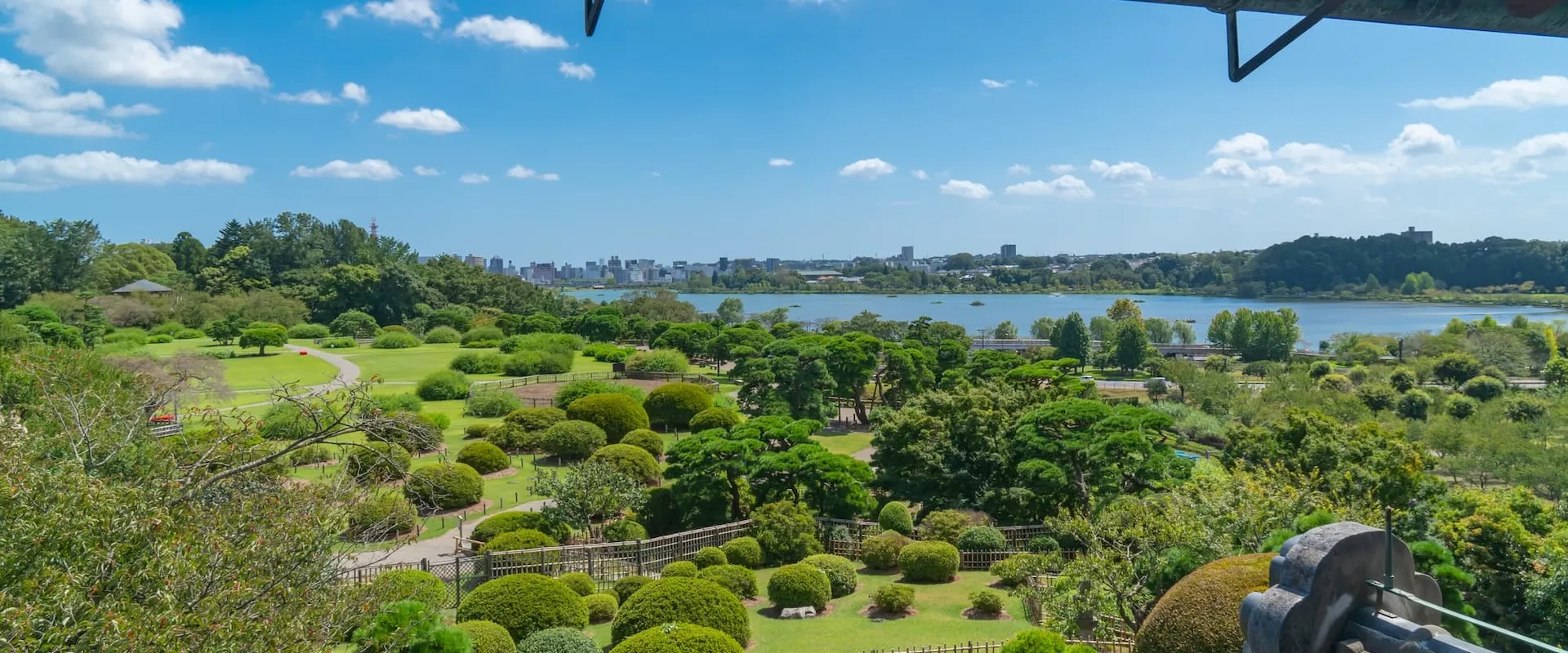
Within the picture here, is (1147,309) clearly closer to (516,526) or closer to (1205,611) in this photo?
(516,526)

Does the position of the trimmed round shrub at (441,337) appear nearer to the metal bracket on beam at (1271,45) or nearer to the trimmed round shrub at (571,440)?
the trimmed round shrub at (571,440)

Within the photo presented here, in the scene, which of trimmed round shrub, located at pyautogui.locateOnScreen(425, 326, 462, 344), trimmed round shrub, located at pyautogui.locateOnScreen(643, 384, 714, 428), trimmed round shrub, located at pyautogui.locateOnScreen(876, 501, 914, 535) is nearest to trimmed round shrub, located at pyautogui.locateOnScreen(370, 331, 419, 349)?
trimmed round shrub, located at pyautogui.locateOnScreen(425, 326, 462, 344)

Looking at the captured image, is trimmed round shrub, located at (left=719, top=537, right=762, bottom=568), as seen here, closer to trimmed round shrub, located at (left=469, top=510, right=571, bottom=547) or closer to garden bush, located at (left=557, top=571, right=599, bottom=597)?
garden bush, located at (left=557, top=571, right=599, bottom=597)

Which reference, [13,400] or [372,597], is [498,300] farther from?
[372,597]

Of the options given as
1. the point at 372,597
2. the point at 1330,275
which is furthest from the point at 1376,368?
the point at 1330,275

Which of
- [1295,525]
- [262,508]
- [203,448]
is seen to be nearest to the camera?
[262,508]
